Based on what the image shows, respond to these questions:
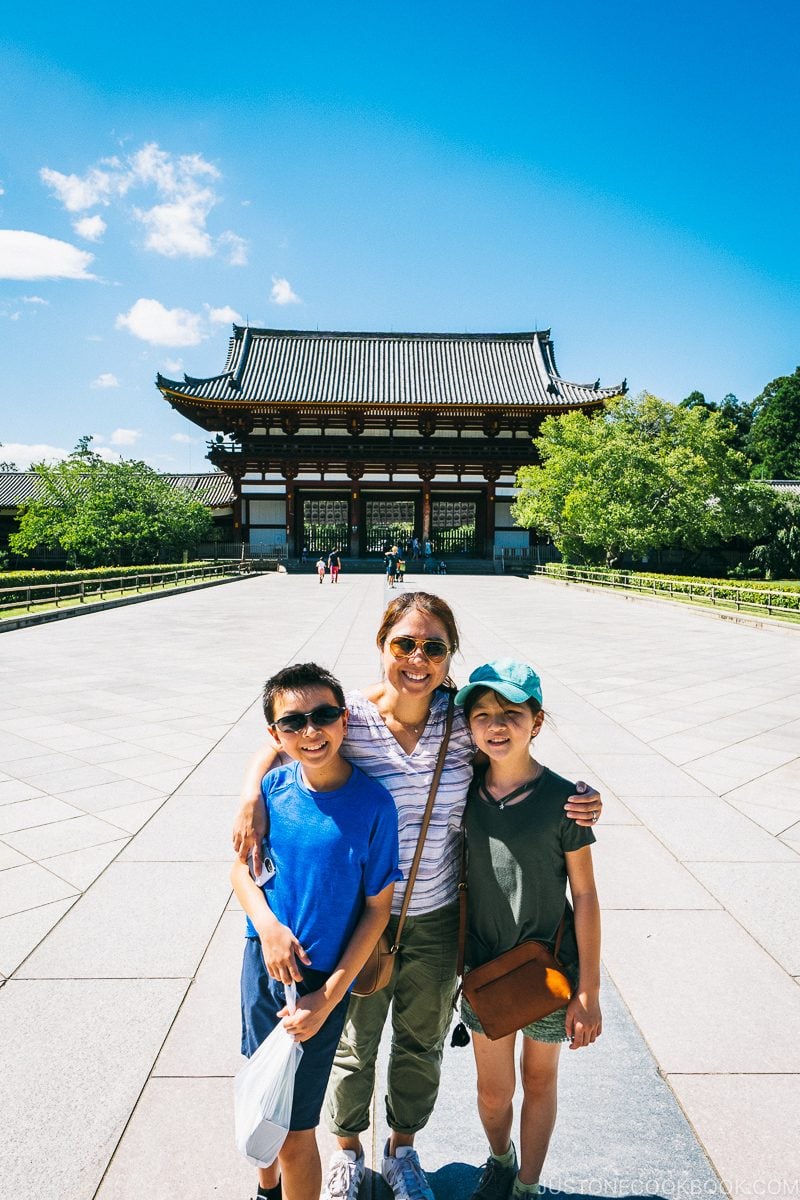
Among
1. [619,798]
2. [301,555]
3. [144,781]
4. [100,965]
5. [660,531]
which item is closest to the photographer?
[100,965]

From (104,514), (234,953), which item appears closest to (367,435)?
(104,514)

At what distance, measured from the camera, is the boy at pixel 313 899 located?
60.2 inches

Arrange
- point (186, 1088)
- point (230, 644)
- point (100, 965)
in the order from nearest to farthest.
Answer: point (186, 1088) < point (100, 965) < point (230, 644)

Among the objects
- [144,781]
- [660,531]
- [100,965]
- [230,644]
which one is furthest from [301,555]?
[100,965]

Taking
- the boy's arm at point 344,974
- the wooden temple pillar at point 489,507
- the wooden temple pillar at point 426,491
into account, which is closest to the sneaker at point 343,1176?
the boy's arm at point 344,974

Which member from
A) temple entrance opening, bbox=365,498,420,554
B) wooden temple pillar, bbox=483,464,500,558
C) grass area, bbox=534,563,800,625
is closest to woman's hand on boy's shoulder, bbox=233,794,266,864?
grass area, bbox=534,563,800,625

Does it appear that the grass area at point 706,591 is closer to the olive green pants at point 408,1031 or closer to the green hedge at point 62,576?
the olive green pants at point 408,1031

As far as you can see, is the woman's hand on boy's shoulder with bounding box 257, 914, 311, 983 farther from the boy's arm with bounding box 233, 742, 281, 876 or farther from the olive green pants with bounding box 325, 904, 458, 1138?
the olive green pants with bounding box 325, 904, 458, 1138

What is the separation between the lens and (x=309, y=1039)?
1.55 meters

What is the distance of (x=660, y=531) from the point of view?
21.9m

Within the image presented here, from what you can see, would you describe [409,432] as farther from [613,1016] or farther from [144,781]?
[613,1016]

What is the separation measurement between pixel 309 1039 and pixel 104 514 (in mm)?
27229

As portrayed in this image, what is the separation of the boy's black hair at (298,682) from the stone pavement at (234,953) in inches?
25.8

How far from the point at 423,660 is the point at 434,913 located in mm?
681
